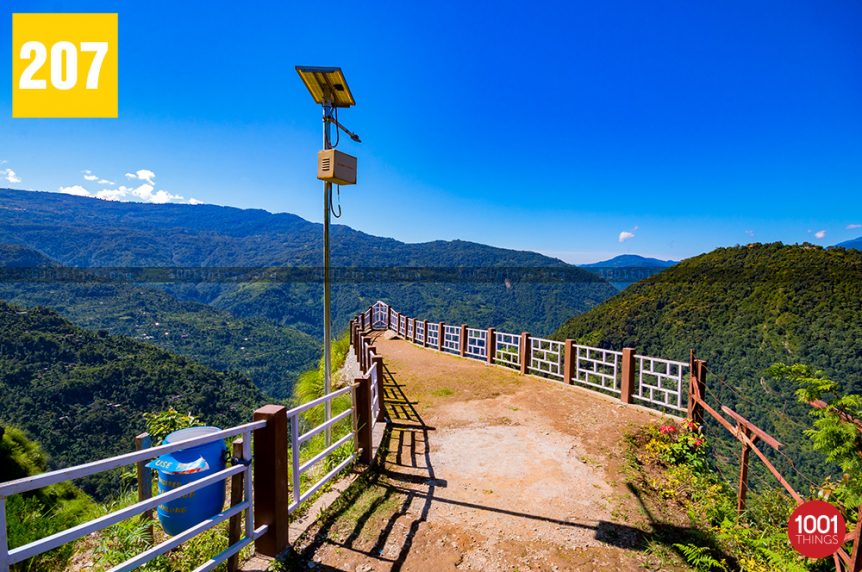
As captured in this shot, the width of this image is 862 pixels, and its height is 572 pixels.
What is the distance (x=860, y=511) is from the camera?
7.35 ft

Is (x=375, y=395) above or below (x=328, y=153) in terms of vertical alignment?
below

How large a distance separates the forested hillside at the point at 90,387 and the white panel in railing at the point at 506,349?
22.4m

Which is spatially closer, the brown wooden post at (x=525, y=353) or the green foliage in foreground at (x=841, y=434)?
the green foliage in foreground at (x=841, y=434)

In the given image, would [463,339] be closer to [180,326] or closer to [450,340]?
[450,340]

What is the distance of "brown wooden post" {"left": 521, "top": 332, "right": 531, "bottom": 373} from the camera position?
10.1 metres

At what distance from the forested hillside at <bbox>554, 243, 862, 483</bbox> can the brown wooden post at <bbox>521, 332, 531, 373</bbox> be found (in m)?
22.7

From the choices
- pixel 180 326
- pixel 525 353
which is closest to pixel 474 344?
pixel 525 353

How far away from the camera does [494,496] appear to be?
4.32 meters

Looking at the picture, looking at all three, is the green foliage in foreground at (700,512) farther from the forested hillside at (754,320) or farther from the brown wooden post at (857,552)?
the forested hillside at (754,320)

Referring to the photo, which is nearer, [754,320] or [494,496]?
[494,496]

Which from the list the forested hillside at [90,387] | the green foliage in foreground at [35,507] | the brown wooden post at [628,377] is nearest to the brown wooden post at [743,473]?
the brown wooden post at [628,377]

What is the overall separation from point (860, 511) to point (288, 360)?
7802cm

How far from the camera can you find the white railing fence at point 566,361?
7410 millimetres

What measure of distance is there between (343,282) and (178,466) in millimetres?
122613
